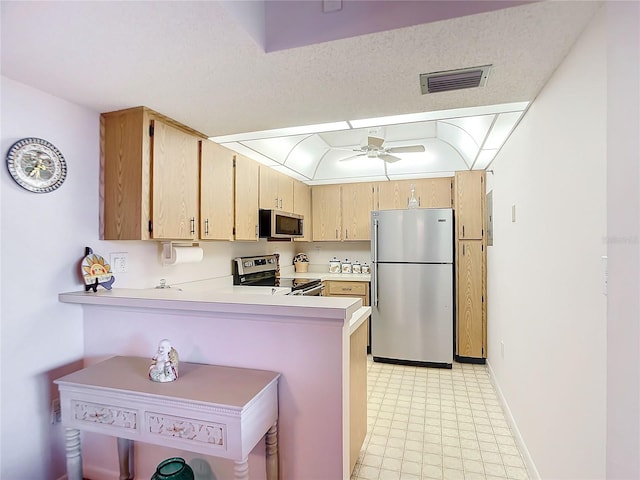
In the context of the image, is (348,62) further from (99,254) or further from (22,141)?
(99,254)

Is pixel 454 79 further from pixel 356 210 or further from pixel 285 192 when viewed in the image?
pixel 356 210

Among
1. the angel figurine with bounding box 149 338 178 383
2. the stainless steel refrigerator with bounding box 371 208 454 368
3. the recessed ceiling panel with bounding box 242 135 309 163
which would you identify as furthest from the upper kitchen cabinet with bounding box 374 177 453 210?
the angel figurine with bounding box 149 338 178 383

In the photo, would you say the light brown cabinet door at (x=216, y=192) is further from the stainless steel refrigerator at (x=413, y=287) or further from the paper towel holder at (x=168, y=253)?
the stainless steel refrigerator at (x=413, y=287)

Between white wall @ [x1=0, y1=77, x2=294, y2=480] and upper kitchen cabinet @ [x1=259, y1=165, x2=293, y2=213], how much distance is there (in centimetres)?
156

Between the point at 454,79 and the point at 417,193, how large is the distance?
8.47ft

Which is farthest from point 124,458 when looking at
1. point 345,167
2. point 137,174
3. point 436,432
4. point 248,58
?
point 345,167

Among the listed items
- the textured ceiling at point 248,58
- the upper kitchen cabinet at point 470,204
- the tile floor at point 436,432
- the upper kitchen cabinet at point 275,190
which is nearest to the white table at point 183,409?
the tile floor at point 436,432

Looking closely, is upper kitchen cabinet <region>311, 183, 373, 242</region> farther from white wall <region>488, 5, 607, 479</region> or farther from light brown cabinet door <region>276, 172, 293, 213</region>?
white wall <region>488, 5, 607, 479</region>

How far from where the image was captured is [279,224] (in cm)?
344

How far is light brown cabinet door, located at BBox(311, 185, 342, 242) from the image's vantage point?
4477mm

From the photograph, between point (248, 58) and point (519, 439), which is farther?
point (519, 439)

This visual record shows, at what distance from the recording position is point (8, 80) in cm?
157

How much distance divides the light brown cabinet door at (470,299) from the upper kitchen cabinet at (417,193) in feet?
2.15

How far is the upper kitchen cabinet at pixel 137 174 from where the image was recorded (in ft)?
6.38
